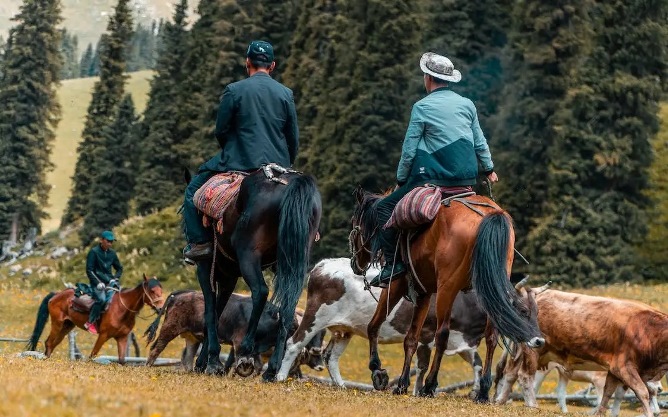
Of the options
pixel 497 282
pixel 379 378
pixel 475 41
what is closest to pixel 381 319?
pixel 379 378

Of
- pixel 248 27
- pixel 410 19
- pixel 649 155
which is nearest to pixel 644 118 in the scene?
pixel 649 155

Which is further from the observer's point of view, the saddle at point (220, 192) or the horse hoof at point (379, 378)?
the horse hoof at point (379, 378)

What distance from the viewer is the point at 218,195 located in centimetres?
1270

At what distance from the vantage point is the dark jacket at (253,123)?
1300cm

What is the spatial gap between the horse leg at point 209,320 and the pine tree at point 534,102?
30498 millimetres

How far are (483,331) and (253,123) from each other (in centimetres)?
643

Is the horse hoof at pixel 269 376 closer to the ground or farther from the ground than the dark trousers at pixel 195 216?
closer to the ground

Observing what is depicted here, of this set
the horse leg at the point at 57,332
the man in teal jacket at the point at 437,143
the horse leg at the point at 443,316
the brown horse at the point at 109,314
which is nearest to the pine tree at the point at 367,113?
the horse leg at the point at 57,332

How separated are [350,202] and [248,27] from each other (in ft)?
56.7

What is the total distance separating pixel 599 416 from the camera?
43.4 ft

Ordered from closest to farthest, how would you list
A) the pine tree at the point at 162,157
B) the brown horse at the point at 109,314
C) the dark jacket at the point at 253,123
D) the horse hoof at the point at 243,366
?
1. the horse hoof at the point at 243,366
2. the dark jacket at the point at 253,123
3. the brown horse at the point at 109,314
4. the pine tree at the point at 162,157

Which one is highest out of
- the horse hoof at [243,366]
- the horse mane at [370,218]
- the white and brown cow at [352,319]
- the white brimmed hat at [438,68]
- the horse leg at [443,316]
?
the white brimmed hat at [438,68]

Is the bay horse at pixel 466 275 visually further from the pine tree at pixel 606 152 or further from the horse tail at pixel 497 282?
the pine tree at pixel 606 152

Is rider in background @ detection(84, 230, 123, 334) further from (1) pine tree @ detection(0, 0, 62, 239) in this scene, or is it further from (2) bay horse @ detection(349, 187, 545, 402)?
(1) pine tree @ detection(0, 0, 62, 239)
